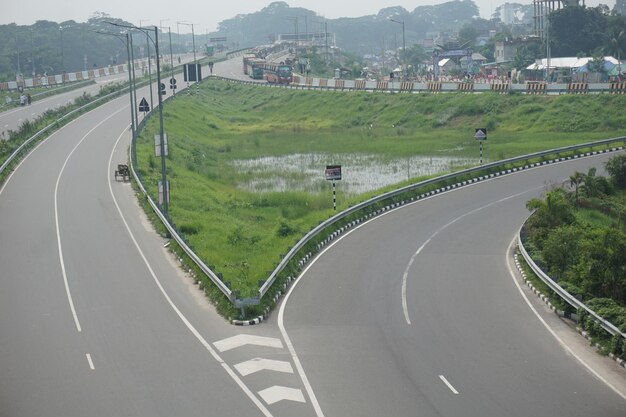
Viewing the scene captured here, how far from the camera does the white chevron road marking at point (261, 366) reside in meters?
23.8

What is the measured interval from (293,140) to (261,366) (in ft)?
215

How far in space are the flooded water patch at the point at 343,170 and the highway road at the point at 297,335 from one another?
1465 cm

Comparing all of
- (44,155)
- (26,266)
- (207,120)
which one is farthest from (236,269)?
(207,120)

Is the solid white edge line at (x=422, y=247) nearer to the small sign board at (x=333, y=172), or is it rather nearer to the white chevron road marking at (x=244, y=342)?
the white chevron road marking at (x=244, y=342)

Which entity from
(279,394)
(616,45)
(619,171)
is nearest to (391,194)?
(619,171)

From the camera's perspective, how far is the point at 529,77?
132 meters

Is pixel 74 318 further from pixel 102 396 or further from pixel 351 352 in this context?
pixel 351 352

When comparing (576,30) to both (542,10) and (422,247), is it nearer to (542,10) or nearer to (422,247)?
(542,10)

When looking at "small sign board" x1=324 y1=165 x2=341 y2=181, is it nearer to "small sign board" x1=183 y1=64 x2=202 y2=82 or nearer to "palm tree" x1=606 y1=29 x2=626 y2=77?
"small sign board" x1=183 y1=64 x2=202 y2=82

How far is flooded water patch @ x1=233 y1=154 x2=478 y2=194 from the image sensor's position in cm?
5931

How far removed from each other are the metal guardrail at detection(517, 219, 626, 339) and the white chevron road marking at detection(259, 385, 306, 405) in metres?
8.48

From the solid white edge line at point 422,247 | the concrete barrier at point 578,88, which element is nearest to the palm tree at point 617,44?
the concrete barrier at point 578,88

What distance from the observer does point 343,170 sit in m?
66.4

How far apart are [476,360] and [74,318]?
1203cm
